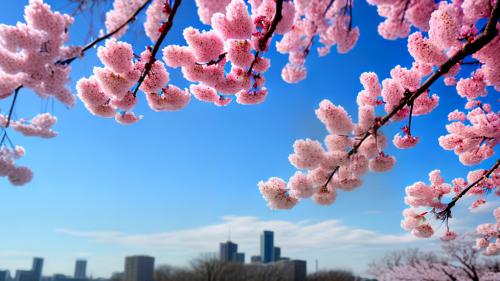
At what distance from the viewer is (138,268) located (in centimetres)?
9769

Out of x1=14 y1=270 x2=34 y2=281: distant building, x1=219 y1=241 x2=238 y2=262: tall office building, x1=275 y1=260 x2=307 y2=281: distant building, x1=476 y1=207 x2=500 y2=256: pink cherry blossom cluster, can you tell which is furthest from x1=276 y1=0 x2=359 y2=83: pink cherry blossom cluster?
x1=14 y1=270 x2=34 y2=281: distant building

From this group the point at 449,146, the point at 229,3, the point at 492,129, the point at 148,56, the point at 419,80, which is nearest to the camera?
the point at 229,3

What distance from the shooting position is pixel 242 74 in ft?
12.4

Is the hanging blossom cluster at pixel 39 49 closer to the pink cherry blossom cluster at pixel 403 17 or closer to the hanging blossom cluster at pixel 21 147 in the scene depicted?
the hanging blossom cluster at pixel 21 147

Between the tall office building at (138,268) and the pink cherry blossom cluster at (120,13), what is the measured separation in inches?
4127

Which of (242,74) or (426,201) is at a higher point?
(242,74)

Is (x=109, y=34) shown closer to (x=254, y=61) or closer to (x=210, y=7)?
(x=210, y=7)

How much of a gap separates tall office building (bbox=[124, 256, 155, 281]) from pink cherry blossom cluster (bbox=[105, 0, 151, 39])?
344 ft

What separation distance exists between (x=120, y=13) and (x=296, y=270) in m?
84.9

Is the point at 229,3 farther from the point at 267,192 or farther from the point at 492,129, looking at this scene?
the point at 492,129

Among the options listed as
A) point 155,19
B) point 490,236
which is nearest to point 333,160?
point 155,19

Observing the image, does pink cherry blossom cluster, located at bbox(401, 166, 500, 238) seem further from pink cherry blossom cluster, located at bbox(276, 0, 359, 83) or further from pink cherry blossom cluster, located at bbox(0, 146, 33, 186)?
pink cherry blossom cluster, located at bbox(0, 146, 33, 186)

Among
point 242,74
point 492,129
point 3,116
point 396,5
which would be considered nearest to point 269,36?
point 242,74

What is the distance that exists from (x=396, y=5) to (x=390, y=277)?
743 inches
